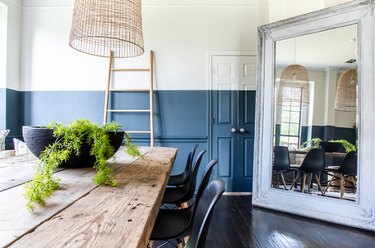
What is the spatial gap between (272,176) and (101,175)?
2.46m

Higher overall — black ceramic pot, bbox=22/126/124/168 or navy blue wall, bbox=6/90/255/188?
navy blue wall, bbox=6/90/255/188

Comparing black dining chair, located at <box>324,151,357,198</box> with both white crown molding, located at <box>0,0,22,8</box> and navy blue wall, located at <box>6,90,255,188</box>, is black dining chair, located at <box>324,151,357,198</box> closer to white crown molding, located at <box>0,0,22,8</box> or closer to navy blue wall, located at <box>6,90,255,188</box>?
navy blue wall, located at <box>6,90,255,188</box>

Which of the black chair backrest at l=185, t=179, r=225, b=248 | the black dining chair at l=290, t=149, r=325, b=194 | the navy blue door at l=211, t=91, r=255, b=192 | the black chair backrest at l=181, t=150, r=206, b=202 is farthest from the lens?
the navy blue door at l=211, t=91, r=255, b=192

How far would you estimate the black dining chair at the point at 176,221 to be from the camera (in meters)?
1.27

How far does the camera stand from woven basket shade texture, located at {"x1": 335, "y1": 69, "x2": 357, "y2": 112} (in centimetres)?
255

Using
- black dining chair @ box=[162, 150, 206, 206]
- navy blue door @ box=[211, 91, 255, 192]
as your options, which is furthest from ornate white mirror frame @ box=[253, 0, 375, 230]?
black dining chair @ box=[162, 150, 206, 206]

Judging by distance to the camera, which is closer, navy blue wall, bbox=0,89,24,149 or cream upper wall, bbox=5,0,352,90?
navy blue wall, bbox=0,89,24,149

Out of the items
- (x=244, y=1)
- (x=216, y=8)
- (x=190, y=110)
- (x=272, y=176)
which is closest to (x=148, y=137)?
(x=190, y=110)

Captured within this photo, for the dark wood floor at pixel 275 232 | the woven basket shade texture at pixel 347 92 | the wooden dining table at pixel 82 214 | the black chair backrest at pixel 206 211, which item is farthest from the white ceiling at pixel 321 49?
the wooden dining table at pixel 82 214

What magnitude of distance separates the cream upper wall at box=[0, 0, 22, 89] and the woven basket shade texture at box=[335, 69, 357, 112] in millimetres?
4067

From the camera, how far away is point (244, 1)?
3623 mm

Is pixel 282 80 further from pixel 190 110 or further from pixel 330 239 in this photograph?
pixel 330 239

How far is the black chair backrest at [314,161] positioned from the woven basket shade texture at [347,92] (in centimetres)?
55

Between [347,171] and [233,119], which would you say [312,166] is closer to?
[347,171]
